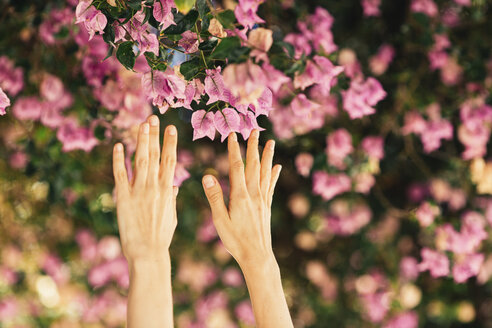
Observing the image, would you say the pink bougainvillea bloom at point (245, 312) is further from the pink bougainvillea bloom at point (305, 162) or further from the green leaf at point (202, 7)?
the green leaf at point (202, 7)

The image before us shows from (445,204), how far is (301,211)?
0.66m

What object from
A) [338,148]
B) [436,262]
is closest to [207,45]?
[338,148]

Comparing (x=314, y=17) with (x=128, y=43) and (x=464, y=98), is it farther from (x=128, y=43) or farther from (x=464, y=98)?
(x=128, y=43)

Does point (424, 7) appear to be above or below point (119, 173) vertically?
above

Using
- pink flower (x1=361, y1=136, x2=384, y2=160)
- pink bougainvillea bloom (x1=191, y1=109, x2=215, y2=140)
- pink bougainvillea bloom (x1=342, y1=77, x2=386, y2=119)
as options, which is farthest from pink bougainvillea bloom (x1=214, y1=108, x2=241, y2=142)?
pink flower (x1=361, y1=136, x2=384, y2=160)

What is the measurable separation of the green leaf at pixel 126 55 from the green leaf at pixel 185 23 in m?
0.07

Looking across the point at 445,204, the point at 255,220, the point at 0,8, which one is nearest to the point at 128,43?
the point at 255,220

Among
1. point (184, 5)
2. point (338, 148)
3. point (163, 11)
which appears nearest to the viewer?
point (184, 5)

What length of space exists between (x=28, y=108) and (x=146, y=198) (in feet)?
2.69

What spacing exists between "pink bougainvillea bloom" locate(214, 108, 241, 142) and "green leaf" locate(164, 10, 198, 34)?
137 mm

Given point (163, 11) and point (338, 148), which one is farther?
point (338, 148)

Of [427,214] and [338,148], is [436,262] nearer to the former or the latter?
[427,214]

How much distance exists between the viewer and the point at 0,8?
1.24 metres

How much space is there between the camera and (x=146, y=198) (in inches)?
28.0
